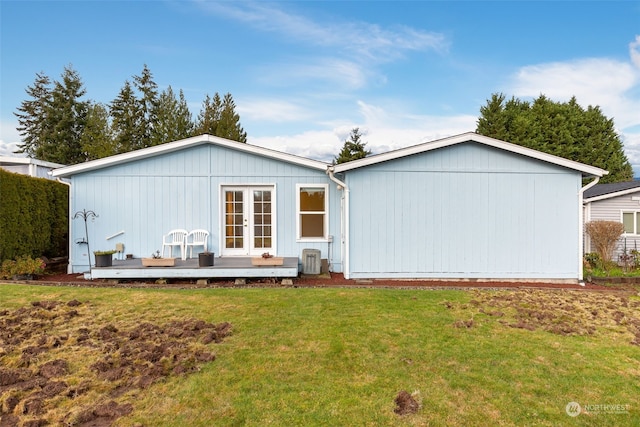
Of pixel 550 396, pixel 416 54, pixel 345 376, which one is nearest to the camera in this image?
pixel 550 396

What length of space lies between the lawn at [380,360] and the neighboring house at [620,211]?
6717 millimetres

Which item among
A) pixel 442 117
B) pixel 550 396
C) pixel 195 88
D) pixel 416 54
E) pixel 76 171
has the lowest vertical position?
pixel 550 396

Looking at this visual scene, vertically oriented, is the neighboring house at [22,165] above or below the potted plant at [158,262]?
above

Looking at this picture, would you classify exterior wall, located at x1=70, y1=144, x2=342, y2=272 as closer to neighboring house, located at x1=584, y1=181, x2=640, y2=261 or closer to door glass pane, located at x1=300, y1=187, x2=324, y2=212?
door glass pane, located at x1=300, y1=187, x2=324, y2=212

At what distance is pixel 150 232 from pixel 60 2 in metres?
Answer: 7.50

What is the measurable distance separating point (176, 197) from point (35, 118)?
34.2m

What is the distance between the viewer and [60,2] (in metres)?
10.2

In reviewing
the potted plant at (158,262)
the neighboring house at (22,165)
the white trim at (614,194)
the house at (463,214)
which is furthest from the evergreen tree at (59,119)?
the white trim at (614,194)

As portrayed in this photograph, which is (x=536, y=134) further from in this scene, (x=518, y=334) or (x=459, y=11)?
(x=518, y=334)

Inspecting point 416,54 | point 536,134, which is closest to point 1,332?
point 416,54

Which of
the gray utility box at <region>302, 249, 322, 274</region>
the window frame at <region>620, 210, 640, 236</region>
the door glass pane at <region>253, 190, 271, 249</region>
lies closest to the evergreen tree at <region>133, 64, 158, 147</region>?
the door glass pane at <region>253, 190, 271, 249</region>

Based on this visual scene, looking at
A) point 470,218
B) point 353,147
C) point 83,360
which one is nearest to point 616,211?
point 470,218

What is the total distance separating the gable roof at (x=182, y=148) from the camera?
27.9 feet

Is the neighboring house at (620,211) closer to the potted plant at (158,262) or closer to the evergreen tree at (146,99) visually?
the potted plant at (158,262)
